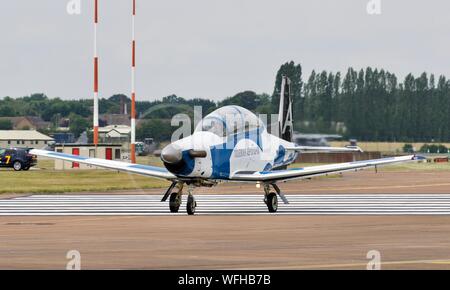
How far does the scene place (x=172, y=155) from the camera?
26.9m

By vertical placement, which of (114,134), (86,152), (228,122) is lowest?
(86,152)

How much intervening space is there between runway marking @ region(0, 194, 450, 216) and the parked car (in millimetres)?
31309

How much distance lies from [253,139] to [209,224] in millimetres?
6756

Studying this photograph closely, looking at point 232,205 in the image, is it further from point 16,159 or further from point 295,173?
point 16,159

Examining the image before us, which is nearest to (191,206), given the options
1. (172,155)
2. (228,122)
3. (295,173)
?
(172,155)

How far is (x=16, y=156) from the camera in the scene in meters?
70.9

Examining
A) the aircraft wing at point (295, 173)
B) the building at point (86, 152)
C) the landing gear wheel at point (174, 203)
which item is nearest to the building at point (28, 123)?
the building at point (86, 152)

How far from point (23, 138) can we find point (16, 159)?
80621 mm

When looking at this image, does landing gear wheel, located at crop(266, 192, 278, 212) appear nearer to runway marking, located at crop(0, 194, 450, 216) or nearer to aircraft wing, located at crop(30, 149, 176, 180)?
runway marking, located at crop(0, 194, 450, 216)

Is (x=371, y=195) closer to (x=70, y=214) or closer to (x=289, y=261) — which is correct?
(x=70, y=214)

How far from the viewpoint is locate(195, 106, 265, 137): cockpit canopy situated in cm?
2881

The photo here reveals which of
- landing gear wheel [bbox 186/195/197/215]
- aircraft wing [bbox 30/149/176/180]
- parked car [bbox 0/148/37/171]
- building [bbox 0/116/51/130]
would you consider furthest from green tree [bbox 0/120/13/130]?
landing gear wheel [bbox 186/195/197/215]
